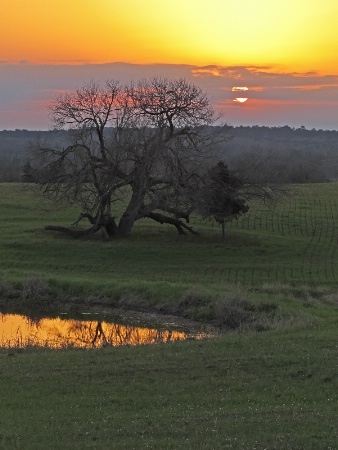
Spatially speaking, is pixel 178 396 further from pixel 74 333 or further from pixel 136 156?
pixel 136 156

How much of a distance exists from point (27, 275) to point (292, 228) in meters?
25.2

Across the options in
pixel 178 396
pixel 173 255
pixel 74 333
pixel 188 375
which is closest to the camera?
pixel 178 396

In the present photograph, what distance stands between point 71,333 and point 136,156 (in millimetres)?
20013

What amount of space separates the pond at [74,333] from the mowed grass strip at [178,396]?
160 inches

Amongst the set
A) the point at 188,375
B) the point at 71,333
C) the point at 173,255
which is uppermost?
the point at 188,375

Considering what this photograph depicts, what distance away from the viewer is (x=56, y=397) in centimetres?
1436

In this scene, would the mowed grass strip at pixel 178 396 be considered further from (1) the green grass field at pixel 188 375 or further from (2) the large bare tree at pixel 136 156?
(2) the large bare tree at pixel 136 156

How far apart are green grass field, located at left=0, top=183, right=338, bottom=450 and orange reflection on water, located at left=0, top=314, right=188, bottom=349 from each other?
283cm

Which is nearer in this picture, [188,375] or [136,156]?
[188,375]

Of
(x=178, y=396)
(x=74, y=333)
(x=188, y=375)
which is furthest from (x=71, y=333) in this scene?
(x=178, y=396)

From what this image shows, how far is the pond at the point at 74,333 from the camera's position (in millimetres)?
23828

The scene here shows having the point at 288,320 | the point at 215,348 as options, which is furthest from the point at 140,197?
the point at 215,348

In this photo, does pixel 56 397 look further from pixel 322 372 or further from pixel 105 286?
pixel 105 286

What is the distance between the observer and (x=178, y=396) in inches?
562
